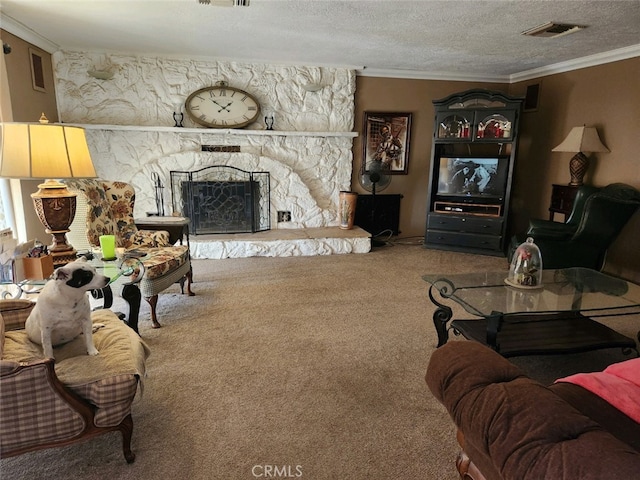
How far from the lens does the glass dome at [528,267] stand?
235 centimetres

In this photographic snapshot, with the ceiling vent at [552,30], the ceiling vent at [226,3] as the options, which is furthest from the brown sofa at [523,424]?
the ceiling vent at [552,30]

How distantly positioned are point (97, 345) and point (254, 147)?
3.59m

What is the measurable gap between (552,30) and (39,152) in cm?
381

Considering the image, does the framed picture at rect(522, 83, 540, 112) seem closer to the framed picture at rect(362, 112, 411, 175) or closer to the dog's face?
the framed picture at rect(362, 112, 411, 175)

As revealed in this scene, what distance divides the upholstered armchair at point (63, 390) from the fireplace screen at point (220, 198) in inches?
119

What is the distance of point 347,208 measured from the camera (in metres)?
4.97

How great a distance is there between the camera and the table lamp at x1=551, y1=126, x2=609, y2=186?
3957mm

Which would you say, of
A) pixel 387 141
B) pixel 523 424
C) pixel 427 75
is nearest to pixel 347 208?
pixel 387 141

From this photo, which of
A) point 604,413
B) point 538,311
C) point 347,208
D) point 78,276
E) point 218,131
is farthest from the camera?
point 347,208

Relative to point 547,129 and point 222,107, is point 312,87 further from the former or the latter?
point 547,129

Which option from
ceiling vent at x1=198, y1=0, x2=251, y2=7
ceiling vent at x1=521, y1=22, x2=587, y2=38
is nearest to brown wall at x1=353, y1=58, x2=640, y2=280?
ceiling vent at x1=521, y1=22, x2=587, y2=38

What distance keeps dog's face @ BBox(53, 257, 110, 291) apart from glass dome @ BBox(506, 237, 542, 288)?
2.26 m

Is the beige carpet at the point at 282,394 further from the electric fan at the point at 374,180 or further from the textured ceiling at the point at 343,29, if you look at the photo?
the textured ceiling at the point at 343,29

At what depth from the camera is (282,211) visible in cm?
505
